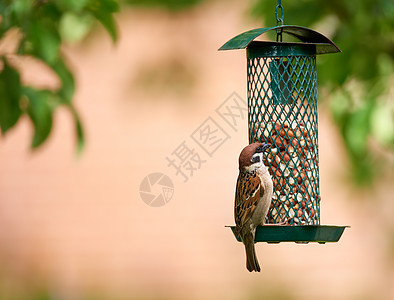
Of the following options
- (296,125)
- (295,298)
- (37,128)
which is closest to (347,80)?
(296,125)

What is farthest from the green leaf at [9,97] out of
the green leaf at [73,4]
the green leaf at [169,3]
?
the green leaf at [169,3]

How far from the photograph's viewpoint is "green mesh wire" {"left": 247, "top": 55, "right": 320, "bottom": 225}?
4773mm

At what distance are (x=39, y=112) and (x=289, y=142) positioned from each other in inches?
58.5

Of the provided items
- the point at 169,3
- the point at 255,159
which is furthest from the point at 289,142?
the point at 169,3

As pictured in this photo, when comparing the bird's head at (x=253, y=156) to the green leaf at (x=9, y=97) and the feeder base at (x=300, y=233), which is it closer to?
the feeder base at (x=300, y=233)

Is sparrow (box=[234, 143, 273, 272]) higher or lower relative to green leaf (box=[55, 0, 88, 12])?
lower

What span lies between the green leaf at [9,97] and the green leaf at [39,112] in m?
0.07

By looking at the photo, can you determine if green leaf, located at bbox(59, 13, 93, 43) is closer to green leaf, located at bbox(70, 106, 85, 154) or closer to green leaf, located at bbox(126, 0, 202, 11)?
green leaf, located at bbox(70, 106, 85, 154)

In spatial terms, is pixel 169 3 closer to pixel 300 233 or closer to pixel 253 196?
pixel 253 196

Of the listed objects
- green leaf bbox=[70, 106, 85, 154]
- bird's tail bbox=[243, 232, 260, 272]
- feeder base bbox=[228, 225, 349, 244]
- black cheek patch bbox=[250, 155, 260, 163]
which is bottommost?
bird's tail bbox=[243, 232, 260, 272]

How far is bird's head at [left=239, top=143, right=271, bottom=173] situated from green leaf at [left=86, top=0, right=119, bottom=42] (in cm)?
104

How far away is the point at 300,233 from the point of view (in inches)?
171

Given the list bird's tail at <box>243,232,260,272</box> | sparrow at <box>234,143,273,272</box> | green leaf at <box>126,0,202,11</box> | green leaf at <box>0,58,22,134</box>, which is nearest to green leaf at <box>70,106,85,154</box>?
green leaf at <box>0,58,22,134</box>

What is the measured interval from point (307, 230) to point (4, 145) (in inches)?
286
